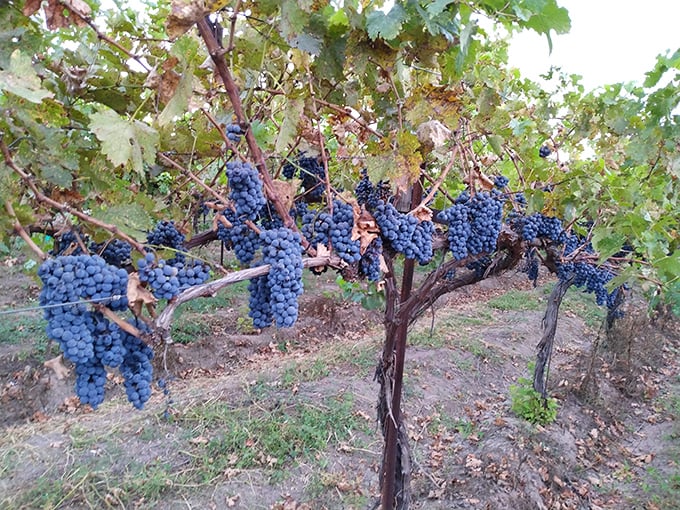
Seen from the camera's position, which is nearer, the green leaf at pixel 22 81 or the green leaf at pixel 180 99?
the green leaf at pixel 22 81

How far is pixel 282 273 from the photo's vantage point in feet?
4.95

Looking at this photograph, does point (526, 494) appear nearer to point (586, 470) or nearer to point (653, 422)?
point (586, 470)

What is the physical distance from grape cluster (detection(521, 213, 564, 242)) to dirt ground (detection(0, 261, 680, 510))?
89cm

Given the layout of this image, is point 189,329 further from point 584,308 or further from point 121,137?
point 584,308

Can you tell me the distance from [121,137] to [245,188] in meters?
0.39

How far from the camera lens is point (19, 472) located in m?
4.34

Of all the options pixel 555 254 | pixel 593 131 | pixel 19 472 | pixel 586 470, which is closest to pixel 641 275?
pixel 555 254

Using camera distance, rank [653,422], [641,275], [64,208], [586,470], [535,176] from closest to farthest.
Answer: [64,208]
[641,275]
[535,176]
[586,470]
[653,422]

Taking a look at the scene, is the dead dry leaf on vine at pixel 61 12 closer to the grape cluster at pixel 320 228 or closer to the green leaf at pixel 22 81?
the green leaf at pixel 22 81

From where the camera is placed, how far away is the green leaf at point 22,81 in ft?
3.47

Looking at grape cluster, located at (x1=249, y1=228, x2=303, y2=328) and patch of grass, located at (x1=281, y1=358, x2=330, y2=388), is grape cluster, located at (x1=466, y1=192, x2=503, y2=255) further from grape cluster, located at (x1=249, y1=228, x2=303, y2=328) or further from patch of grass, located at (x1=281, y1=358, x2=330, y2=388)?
patch of grass, located at (x1=281, y1=358, x2=330, y2=388)

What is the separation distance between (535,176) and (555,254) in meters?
0.55

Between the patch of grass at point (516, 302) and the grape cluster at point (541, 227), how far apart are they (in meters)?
6.97

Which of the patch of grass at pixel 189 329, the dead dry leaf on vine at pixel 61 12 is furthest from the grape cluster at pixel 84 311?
the patch of grass at pixel 189 329
